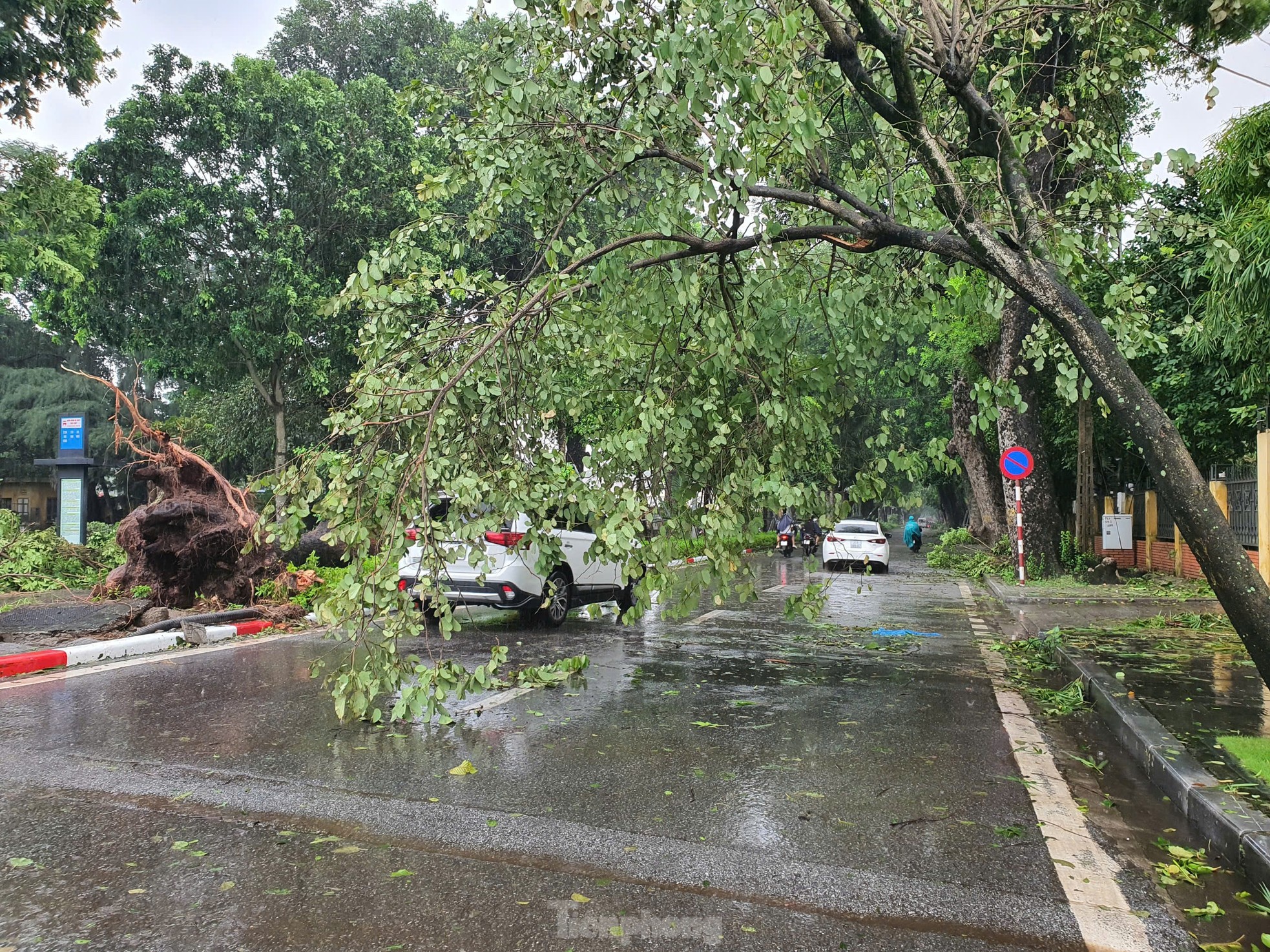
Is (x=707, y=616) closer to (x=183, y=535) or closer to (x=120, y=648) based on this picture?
(x=183, y=535)

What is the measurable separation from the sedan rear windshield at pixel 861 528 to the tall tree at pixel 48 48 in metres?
20.6

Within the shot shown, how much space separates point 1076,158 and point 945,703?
15.0 feet

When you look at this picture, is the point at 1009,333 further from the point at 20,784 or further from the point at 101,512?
the point at 101,512

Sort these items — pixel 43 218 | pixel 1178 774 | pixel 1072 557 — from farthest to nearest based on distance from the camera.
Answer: pixel 1072 557 → pixel 43 218 → pixel 1178 774

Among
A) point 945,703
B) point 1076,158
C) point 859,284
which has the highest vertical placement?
point 1076,158

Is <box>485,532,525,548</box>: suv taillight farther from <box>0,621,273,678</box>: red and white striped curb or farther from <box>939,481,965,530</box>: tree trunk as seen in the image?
<box>939,481,965,530</box>: tree trunk

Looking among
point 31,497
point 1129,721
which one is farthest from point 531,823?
point 31,497

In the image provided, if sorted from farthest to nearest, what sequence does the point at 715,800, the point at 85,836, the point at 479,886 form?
the point at 715,800 < the point at 85,836 < the point at 479,886

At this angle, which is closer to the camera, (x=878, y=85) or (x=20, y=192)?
(x=878, y=85)

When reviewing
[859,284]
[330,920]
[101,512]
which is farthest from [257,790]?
[101,512]

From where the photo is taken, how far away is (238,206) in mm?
22016

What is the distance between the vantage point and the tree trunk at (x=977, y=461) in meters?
25.8

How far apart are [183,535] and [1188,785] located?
1190cm

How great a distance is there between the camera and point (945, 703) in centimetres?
726
